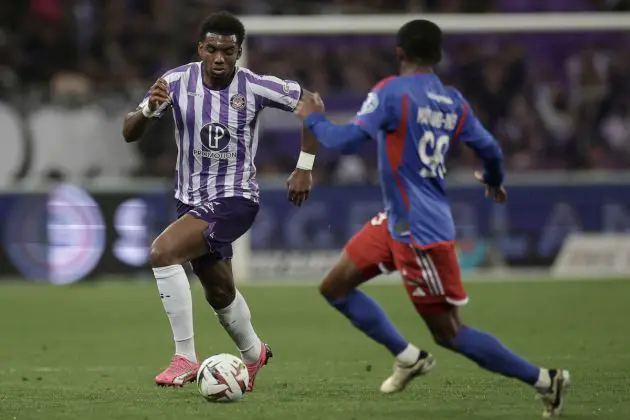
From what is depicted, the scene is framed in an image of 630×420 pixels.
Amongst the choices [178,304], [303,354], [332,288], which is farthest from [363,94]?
[332,288]

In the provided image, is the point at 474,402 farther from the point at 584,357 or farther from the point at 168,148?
the point at 168,148

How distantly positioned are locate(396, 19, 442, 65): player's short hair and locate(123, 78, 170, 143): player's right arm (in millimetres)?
1468

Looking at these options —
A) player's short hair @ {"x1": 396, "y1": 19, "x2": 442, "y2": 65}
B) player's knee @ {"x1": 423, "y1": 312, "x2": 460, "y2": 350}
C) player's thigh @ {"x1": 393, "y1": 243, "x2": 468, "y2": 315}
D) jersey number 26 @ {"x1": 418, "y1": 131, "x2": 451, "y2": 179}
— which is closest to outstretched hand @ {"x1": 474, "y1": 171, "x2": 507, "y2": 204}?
jersey number 26 @ {"x1": 418, "y1": 131, "x2": 451, "y2": 179}

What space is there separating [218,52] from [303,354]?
3.41 meters

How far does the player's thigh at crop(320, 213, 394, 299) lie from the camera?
7.25 metres

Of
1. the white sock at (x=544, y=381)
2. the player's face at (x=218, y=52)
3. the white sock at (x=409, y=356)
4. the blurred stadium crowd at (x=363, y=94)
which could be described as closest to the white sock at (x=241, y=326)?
the white sock at (x=409, y=356)

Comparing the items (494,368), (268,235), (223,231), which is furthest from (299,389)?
(268,235)

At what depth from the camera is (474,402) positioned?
24.1 ft

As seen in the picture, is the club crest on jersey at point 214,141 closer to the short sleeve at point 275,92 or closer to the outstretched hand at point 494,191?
the short sleeve at point 275,92

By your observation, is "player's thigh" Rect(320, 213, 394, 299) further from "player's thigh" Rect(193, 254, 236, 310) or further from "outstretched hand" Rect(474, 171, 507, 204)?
"player's thigh" Rect(193, 254, 236, 310)

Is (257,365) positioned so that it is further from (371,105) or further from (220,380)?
(371,105)

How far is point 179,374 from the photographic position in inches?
304

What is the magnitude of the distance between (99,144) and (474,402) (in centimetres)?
1214

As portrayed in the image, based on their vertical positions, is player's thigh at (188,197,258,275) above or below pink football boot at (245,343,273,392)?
above
